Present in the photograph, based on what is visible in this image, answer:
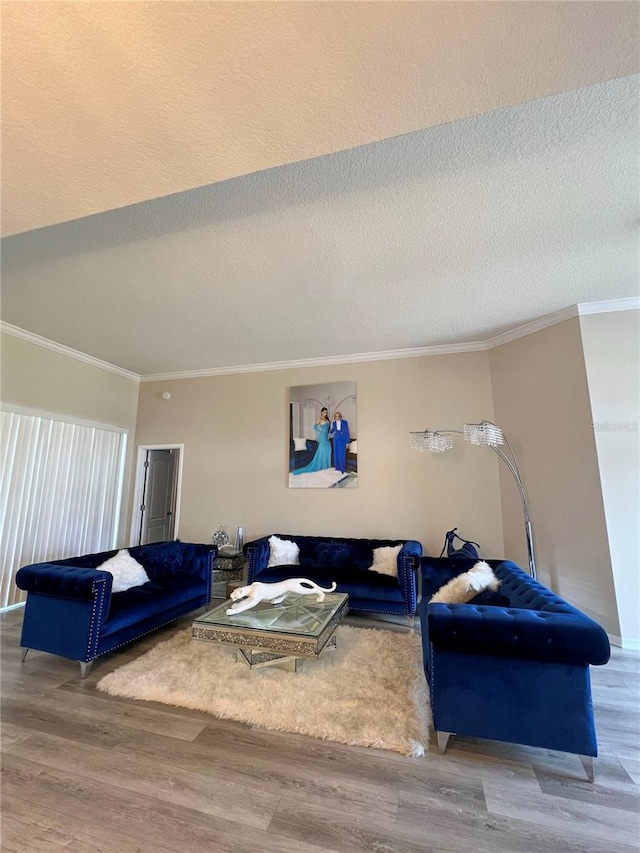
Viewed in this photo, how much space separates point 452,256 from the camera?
9.21 ft

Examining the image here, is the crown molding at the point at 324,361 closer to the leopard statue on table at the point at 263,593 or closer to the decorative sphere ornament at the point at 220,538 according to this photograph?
the decorative sphere ornament at the point at 220,538

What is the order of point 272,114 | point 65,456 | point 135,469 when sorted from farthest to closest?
point 135,469, point 65,456, point 272,114

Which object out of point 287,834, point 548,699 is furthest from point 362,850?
point 548,699

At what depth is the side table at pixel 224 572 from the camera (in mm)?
4484

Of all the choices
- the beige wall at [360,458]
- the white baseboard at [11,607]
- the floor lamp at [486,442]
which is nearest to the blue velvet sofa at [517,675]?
the floor lamp at [486,442]

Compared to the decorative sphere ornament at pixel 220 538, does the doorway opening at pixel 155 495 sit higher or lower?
higher

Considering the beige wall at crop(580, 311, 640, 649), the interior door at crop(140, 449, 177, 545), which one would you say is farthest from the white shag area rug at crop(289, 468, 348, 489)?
the beige wall at crop(580, 311, 640, 649)

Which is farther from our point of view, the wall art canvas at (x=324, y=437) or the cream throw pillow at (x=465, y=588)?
the wall art canvas at (x=324, y=437)

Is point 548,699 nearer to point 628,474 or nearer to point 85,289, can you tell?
point 628,474

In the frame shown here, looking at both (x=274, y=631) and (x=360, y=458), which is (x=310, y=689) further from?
(x=360, y=458)

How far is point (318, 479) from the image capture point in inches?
192

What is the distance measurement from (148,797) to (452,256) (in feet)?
12.0

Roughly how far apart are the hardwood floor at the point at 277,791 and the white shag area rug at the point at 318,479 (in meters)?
2.89

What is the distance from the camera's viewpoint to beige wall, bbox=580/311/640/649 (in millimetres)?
3213
